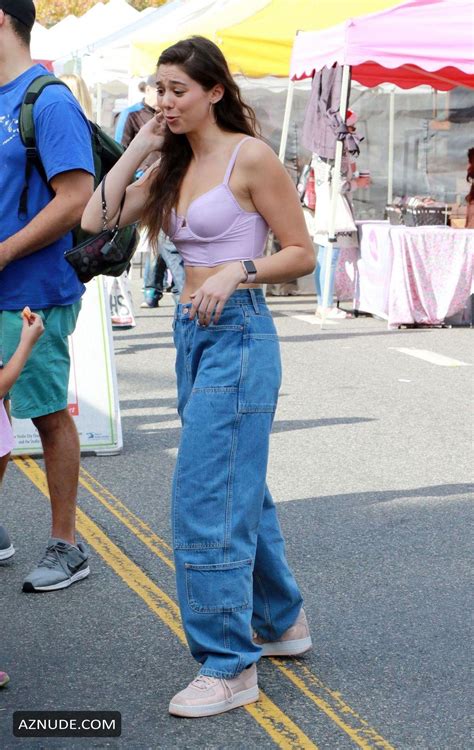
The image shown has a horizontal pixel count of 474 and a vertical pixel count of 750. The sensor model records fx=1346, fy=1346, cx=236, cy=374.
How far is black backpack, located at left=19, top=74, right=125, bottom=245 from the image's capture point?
4664mm

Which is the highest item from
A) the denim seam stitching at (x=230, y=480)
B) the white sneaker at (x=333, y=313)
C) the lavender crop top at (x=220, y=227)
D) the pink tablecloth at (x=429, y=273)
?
the lavender crop top at (x=220, y=227)

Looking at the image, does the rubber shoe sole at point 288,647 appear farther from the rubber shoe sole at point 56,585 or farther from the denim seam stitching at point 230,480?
the rubber shoe sole at point 56,585

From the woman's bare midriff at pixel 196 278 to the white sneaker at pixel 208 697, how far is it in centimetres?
107

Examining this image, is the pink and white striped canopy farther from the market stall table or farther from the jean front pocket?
the jean front pocket

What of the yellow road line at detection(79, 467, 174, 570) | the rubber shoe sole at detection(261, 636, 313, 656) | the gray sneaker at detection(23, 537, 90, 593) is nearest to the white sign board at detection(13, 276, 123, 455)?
the yellow road line at detection(79, 467, 174, 570)

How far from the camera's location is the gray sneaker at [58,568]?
4906 mm

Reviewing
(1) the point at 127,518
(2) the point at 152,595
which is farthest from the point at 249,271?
(1) the point at 127,518

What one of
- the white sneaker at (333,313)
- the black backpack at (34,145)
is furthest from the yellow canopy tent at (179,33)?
the black backpack at (34,145)

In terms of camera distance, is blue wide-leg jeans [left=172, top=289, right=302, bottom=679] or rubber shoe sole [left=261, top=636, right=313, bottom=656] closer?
blue wide-leg jeans [left=172, top=289, right=302, bottom=679]

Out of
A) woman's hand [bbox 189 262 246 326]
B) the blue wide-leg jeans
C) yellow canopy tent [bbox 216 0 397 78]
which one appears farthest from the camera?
yellow canopy tent [bbox 216 0 397 78]

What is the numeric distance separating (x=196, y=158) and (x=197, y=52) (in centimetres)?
30

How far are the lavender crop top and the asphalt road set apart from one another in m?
1.27

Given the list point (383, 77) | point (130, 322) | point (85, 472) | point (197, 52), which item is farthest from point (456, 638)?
point (383, 77)

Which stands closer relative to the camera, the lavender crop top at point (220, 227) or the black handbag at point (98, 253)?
the lavender crop top at point (220, 227)
